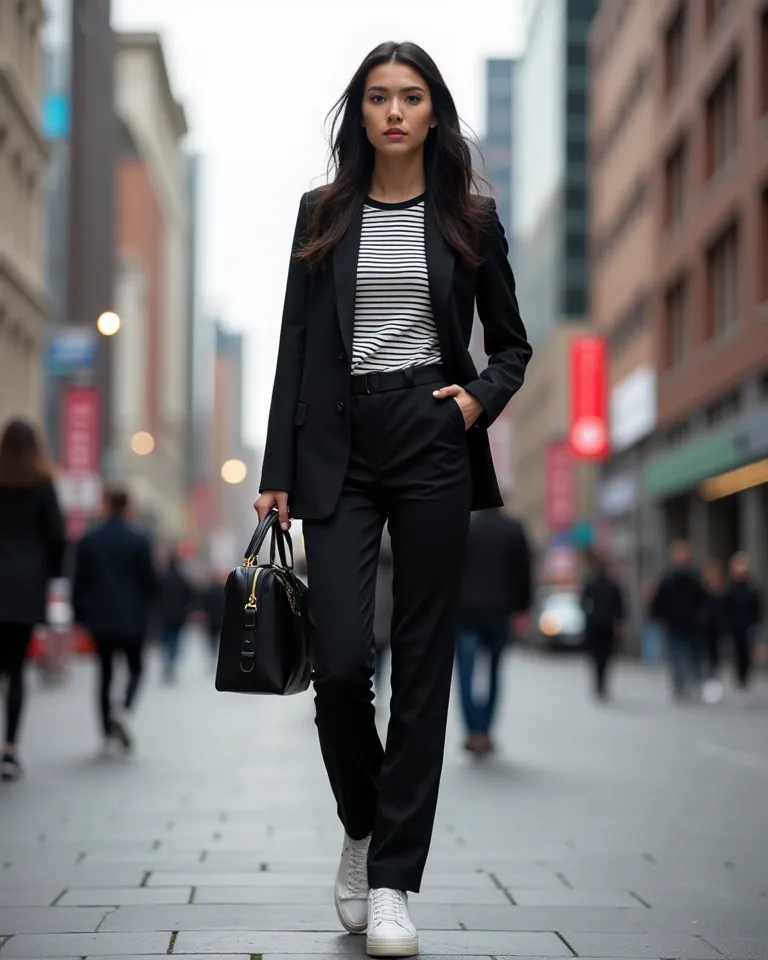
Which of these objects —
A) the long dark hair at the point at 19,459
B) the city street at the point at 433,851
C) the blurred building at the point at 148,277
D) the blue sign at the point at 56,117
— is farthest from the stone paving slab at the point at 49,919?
the blurred building at the point at 148,277

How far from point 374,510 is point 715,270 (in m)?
36.9

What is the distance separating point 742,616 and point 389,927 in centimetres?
1921

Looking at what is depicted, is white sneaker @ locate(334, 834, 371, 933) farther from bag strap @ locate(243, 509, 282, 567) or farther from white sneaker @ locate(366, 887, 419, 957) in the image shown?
bag strap @ locate(243, 509, 282, 567)

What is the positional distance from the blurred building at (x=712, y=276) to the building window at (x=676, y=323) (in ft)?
0.12

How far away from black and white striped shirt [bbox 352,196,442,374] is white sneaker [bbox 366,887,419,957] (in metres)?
1.39

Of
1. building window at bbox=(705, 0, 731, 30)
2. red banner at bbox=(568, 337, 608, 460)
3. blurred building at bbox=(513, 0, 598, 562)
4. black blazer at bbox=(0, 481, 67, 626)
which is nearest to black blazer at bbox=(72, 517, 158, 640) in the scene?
black blazer at bbox=(0, 481, 67, 626)

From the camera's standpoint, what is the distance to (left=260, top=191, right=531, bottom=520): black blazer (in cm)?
514

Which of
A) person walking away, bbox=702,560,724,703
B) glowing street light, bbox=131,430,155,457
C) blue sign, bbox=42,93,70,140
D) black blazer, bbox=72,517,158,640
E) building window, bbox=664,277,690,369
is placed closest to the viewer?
black blazer, bbox=72,517,158,640

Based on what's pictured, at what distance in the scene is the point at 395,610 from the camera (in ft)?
17.1

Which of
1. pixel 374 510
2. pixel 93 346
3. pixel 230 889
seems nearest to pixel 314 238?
pixel 374 510

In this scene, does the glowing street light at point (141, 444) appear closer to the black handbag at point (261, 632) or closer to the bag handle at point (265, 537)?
the bag handle at point (265, 537)

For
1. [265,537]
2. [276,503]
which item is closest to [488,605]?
[276,503]

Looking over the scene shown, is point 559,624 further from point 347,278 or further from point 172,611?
point 347,278

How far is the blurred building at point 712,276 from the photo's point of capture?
114ft
